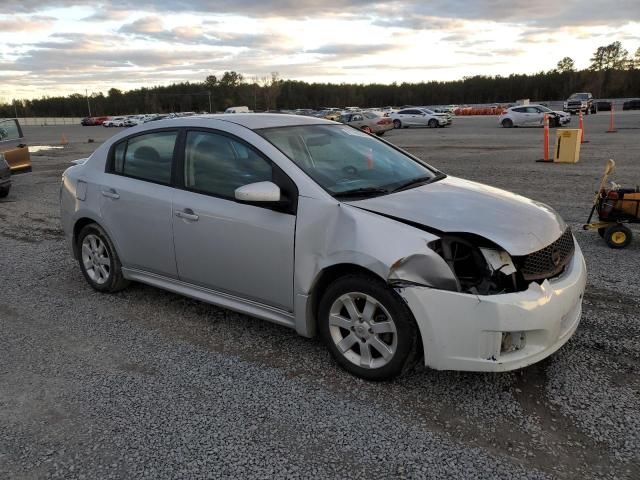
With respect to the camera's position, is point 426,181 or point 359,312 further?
point 426,181

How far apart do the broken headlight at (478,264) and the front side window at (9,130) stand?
40.0 ft

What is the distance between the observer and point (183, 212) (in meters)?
3.98

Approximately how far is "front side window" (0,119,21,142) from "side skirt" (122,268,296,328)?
959 centimetres

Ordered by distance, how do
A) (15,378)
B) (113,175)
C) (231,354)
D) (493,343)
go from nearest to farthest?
(493,343), (15,378), (231,354), (113,175)

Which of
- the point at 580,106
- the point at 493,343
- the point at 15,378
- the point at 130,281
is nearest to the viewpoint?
the point at 493,343

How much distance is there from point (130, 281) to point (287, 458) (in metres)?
3.02

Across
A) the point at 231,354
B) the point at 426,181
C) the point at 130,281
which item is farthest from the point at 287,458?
the point at 130,281

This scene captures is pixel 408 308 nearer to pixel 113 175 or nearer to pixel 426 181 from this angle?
pixel 426 181

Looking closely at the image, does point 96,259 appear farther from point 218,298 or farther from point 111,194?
point 218,298

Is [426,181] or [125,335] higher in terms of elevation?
[426,181]

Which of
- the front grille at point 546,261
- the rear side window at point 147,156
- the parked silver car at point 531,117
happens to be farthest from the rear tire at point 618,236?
the parked silver car at point 531,117

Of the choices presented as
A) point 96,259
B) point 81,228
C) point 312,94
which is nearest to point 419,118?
point 81,228

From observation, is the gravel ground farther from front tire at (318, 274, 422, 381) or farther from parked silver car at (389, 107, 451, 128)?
parked silver car at (389, 107, 451, 128)

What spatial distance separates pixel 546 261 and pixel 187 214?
2488 millimetres
